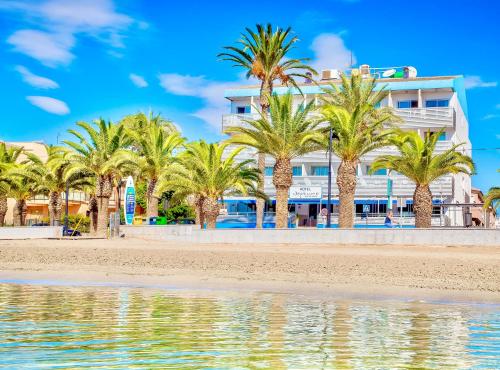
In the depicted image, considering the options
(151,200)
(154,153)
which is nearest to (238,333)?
(154,153)

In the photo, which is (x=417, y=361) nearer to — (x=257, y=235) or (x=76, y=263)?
(x=76, y=263)

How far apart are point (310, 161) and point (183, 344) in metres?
56.1

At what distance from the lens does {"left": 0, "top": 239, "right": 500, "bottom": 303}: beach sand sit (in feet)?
51.7

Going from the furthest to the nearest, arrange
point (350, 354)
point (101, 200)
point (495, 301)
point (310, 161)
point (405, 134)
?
point (310, 161) → point (101, 200) → point (405, 134) → point (495, 301) → point (350, 354)

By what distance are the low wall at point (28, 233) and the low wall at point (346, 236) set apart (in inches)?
290

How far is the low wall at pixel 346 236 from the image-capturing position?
27719 mm

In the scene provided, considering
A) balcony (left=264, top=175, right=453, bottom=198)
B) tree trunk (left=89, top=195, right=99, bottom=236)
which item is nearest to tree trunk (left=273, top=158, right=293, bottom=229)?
tree trunk (left=89, top=195, right=99, bottom=236)

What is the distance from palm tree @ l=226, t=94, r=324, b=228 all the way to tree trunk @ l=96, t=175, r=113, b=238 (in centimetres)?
963

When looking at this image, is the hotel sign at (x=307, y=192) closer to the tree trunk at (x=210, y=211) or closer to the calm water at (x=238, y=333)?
the tree trunk at (x=210, y=211)

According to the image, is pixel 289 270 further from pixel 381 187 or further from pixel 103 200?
pixel 381 187

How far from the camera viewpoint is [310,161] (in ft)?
208

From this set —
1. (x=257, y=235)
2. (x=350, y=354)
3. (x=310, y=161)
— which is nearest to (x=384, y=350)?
(x=350, y=354)

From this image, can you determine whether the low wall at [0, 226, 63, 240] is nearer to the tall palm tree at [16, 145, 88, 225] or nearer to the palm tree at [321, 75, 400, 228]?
the tall palm tree at [16, 145, 88, 225]

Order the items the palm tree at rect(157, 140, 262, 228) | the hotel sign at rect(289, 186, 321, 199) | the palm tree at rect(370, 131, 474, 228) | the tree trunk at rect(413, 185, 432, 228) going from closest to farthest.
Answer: the palm tree at rect(370, 131, 474, 228), the palm tree at rect(157, 140, 262, 228), the tree trunk at rect(413, 185, 432, 228), the hotel sign at rect(289, 186, 321, 199)
